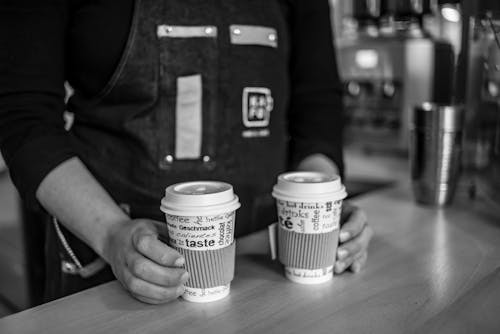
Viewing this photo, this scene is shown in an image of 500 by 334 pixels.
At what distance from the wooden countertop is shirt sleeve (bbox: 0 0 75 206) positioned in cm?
21

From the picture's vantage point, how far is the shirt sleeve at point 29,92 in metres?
0.80

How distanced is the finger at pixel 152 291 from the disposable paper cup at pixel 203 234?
1.1 inches

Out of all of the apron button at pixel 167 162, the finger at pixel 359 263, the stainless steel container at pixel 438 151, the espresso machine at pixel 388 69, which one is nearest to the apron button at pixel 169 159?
the apron button at pixel 167 162

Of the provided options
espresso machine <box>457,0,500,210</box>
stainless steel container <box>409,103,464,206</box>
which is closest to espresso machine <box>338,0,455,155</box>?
espresso machine <box>457,0,500,210</box>

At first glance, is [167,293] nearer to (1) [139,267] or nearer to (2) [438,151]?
(1) [139,267]

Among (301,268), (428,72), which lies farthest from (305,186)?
(428,72)

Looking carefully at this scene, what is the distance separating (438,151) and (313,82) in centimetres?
32

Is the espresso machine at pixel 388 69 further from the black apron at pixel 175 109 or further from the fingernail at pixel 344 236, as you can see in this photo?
the fingernail at pixel 344 236

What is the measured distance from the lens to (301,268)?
771 millimetres

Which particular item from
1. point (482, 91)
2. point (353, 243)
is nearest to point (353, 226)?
point (353, 243)

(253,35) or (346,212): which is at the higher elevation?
(253,35)

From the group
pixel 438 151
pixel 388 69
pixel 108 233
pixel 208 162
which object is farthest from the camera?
pixel 388 69

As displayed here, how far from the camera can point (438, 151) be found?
3.82ft

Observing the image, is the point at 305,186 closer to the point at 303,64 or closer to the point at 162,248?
the point at 162,248
